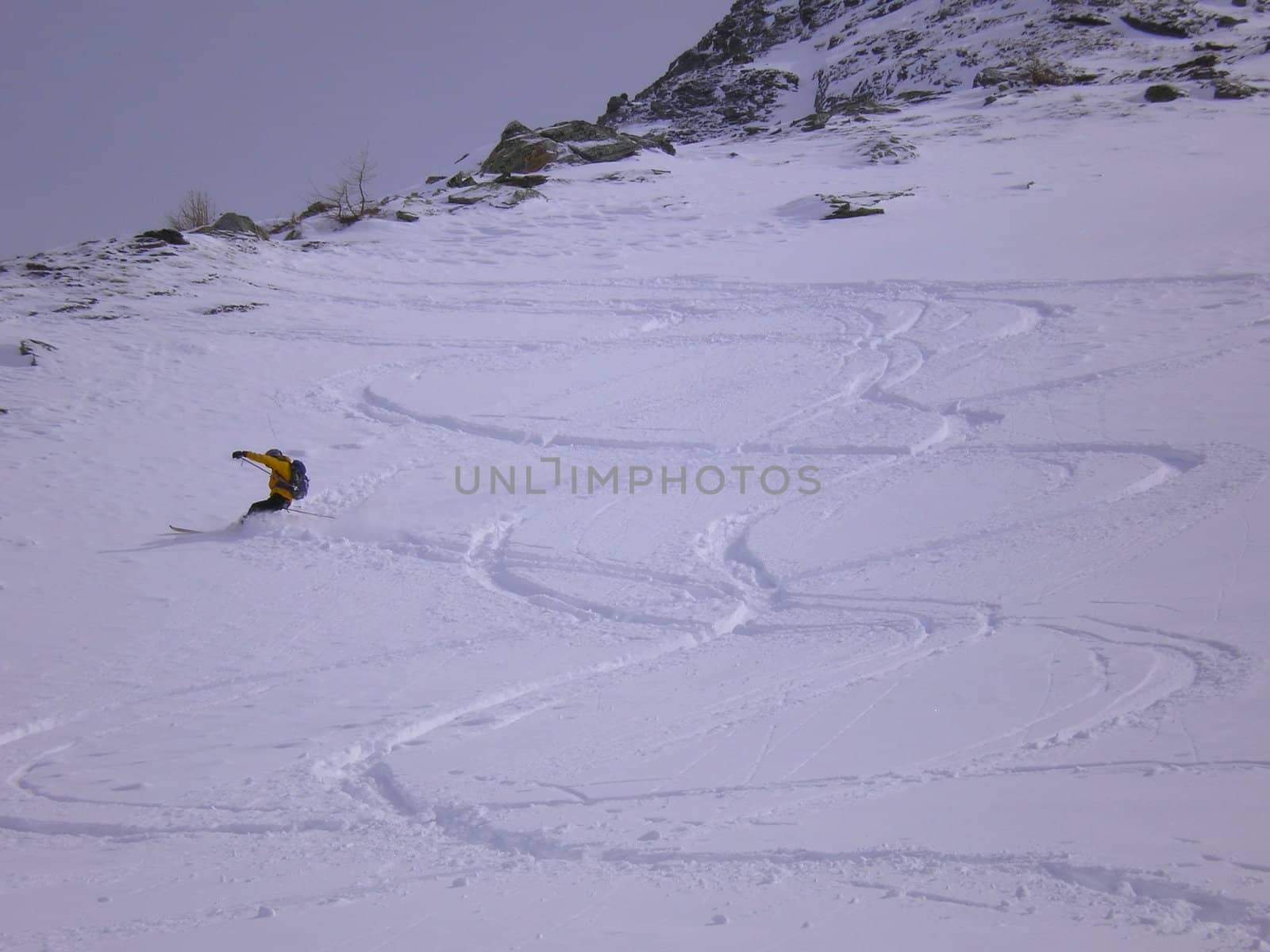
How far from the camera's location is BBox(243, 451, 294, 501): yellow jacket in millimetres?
9398

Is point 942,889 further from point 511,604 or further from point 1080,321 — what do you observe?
point 1080,321

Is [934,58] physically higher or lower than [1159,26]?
lower

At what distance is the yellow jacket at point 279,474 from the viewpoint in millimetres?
9398

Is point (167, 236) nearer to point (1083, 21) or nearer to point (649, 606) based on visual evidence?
point (649, 606)

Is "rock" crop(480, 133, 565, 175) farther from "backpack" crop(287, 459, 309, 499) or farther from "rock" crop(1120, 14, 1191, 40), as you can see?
"rock" crop(1120, 14, 1191, 40)

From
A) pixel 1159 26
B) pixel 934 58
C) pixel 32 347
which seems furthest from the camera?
pixel 934 58

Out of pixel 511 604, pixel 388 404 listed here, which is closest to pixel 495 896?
pixel 511 604

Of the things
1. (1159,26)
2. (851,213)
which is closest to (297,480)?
(851,213)

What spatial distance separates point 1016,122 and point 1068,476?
92.5 ft

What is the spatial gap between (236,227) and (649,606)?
1800 centimetres

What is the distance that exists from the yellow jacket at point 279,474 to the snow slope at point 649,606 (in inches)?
14.0

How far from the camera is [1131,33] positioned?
146 feet

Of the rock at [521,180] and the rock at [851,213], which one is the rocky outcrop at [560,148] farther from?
the rock at [851,213]

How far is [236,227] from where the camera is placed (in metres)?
21.8
